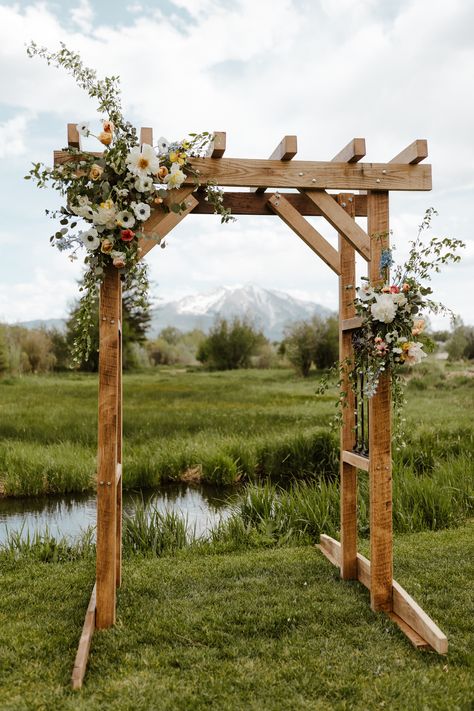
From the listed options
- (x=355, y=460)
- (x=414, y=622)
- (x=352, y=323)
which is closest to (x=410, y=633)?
(x=414, y=622)

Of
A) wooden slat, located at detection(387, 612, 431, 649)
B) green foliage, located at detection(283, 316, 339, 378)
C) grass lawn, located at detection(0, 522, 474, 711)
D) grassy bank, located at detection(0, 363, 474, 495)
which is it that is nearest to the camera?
grass lawn, located at detection(0, 522, 474, 711)

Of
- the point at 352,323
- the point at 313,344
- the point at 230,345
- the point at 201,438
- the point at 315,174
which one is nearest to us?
the point at 315,174

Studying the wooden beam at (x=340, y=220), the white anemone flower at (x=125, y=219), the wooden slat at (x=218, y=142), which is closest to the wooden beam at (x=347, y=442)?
the wooden beam at (x=340, y=220)

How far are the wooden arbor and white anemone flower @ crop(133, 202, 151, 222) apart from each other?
0.69 ft

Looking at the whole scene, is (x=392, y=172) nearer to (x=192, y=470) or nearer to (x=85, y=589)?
(x=85, y=589)

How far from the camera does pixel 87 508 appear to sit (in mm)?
8023

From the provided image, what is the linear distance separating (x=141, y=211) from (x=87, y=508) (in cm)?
524

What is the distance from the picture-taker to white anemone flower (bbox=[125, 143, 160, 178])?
362 centimetres

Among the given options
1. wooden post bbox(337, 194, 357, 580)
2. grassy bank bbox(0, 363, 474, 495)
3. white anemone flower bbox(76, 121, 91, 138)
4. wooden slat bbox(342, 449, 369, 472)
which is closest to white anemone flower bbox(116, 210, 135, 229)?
white anemone flower bbox(76, 121, 91, 138)

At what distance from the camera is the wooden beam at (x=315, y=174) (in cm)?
405

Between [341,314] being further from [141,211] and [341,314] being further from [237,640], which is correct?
[237,640]

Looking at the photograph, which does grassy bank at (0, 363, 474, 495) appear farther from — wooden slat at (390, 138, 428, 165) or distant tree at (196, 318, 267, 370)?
distant tree at (196, 318, 267, 370)

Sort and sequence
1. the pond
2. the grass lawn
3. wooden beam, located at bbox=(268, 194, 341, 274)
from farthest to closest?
the pond → wooden beam, located at bbox=(268, 194, 341, 274) → the grass lawn

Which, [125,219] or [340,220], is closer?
[125,219]
